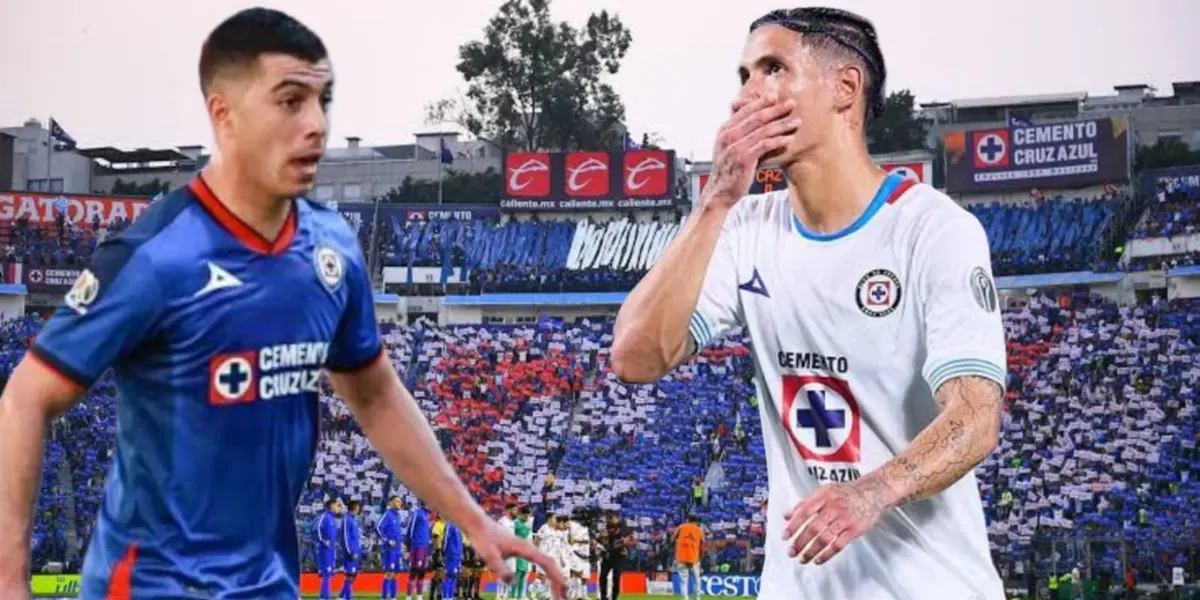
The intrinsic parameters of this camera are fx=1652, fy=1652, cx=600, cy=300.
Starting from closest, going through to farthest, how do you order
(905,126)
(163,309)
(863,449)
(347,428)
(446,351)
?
(163,309), (863,449), (347,428), (446,351), (905,126)

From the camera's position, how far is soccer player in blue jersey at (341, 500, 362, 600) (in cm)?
2898

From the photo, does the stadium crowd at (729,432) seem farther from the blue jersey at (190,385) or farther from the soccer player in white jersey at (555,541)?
the blue jersey at (190,385)

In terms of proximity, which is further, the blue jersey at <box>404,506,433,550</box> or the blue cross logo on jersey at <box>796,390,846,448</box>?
the blue jersey at <box>404,506,433,550</box>

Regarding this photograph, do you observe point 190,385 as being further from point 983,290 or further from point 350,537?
point 350,537

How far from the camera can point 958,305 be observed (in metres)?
5.09

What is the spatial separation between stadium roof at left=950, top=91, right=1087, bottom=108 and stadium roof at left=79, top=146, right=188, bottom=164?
4148 cm

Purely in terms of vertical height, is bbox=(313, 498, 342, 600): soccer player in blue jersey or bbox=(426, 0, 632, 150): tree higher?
bbox=(426, 0, 632, 150): tree

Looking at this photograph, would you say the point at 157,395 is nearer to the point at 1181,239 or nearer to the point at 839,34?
the point at 839,34

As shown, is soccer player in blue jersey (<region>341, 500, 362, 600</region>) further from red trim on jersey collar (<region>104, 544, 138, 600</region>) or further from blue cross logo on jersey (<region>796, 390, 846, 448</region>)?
red trim on jersey collar (<region>104, 544, 138, 600</region>)

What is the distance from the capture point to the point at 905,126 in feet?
293

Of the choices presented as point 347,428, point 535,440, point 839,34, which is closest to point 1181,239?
point 535,440

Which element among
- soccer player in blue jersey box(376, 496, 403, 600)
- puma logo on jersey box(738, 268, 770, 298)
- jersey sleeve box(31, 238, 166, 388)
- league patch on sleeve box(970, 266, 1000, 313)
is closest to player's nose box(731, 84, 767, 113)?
puma logo on jersey box(738, 268, 770, 298)

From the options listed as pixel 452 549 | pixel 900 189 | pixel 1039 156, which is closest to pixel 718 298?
pixel 900 189

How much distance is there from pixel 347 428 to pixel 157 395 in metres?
46.6
